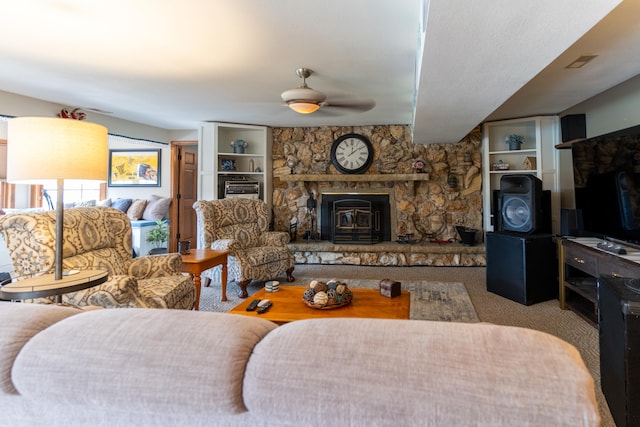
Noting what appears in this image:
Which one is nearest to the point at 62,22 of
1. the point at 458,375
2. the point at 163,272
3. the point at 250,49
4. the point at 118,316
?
the point at 250,49

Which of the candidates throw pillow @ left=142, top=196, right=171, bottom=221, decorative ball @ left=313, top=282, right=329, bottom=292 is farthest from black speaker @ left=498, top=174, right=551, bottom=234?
throw pillow @ left=142, top=196, right=171, bottom=221

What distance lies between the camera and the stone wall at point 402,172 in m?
5.00

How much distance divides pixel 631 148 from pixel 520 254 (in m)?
1.22

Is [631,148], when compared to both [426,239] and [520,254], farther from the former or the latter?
[426,239]

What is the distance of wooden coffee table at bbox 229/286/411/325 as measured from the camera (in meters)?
1.99

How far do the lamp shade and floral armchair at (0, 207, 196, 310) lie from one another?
40 cm

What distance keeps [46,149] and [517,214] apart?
12.5ft

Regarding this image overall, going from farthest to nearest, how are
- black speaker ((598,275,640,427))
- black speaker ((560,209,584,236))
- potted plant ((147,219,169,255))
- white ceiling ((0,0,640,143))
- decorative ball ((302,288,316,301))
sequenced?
potted plant ((147,219,169,255)), black speaker ((560,209,584,236)), decorative ball ((302,288,316,301)), white ceiling ((0,0,640,143)), black speaker ((598,275,640,427))

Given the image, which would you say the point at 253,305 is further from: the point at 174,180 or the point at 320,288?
the point at 174,180

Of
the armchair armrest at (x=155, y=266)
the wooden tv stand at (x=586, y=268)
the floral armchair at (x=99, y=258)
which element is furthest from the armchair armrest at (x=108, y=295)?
the wooden tv stand at (x=586, y=268)

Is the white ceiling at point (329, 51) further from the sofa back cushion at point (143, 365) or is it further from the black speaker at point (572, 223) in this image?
the sofa back cushion at point (143, 365)

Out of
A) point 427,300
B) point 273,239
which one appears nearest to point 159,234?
point 273,239

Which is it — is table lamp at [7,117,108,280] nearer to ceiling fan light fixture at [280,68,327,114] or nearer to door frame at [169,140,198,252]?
ceiling fan light fixture at [280,68,327,114]

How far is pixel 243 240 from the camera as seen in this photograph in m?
3.98
